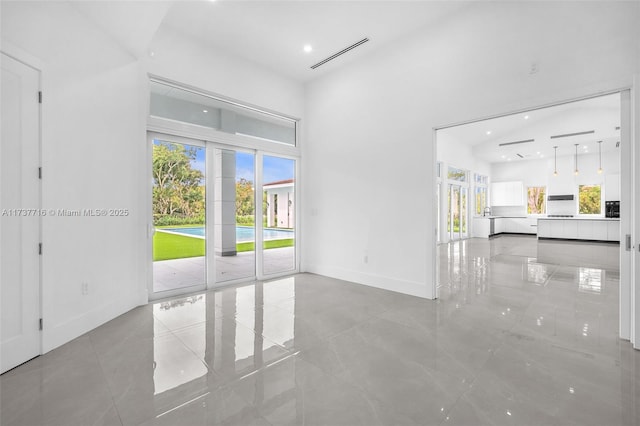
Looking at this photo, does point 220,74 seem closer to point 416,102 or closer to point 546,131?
point 416,102

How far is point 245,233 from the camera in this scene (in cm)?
541

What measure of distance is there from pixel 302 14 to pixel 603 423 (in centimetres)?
517

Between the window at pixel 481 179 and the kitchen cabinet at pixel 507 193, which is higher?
the window at pixel 481 179

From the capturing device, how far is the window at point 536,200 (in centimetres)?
1367

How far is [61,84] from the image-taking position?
2.91m

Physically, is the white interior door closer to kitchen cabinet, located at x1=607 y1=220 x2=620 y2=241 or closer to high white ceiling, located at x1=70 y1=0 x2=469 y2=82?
high white ceiling, located at x1=70 y1=0 x2=469 y2=82

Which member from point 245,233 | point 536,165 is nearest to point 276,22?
point 245,233

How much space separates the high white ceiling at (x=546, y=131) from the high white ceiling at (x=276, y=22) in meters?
5.23

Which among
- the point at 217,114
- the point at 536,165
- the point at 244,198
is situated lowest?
the point at 244,198

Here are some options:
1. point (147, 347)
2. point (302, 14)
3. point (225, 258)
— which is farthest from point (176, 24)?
point (147, 347)

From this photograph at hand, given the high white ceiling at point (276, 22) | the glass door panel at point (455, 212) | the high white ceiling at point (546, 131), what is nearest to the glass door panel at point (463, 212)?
the glass door panel at point (455, 212)

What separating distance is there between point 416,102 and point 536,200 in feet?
42.9

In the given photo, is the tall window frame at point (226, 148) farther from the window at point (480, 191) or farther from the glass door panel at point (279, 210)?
the window at point (480, 191)

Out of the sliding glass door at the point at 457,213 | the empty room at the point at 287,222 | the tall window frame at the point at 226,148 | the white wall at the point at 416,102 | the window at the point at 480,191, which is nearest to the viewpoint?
the empty room at the point at 287,222
